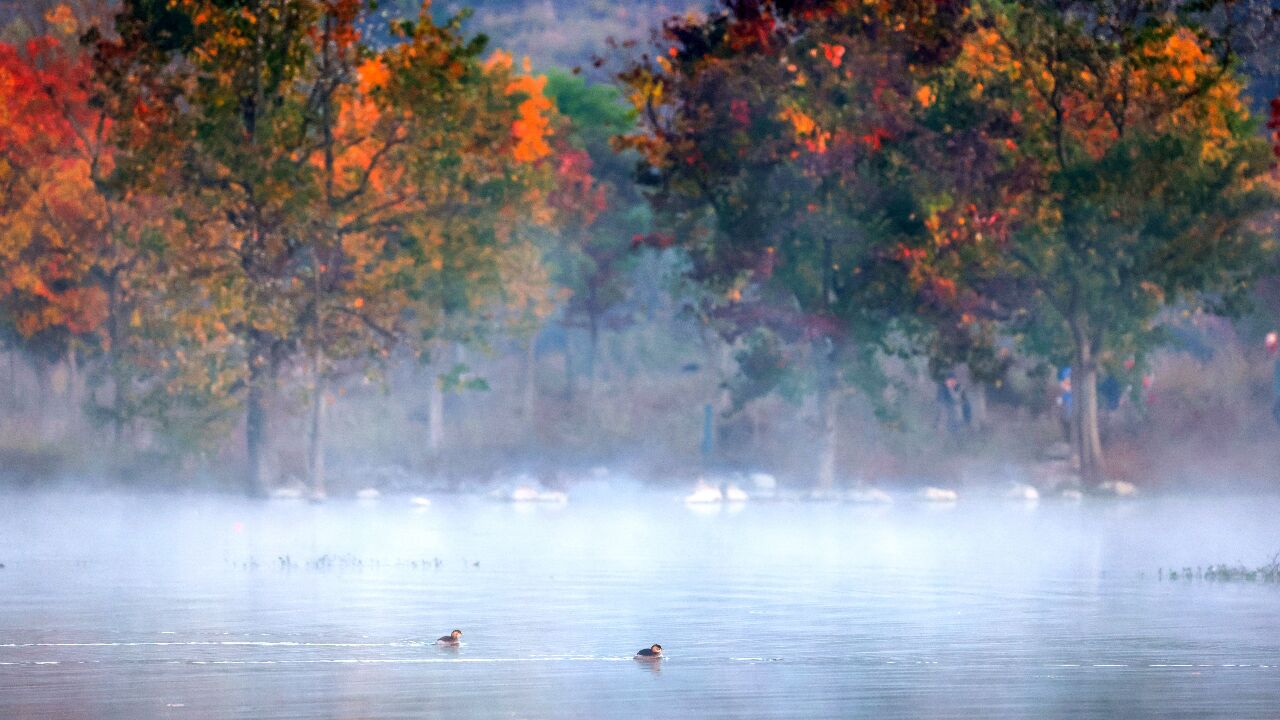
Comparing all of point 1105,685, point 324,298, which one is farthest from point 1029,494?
point 1105,685

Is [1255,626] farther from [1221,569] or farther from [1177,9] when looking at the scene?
[1177,9]

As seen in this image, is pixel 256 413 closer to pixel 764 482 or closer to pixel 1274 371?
pixel 764 482

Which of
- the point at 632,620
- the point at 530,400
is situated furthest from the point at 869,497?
the point at 632,620

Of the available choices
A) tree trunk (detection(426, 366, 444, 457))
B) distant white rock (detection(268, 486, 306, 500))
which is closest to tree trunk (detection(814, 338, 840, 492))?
tree trunk (detection(426, 366, 444, 457))

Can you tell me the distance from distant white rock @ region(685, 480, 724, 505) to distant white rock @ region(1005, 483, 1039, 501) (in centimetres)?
807

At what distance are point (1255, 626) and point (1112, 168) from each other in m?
31.7

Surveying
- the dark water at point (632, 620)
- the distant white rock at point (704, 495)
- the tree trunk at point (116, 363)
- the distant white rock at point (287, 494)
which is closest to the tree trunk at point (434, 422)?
the distant white rock at point (287, 494)

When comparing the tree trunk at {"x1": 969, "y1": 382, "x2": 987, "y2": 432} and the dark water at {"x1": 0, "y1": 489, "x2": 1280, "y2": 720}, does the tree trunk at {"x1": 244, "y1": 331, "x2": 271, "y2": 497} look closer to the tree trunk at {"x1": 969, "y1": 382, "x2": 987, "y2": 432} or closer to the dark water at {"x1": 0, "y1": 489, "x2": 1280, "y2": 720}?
the dark water at {"x1": 0, "y1": 489, "x2": 1280, "y2": 720}

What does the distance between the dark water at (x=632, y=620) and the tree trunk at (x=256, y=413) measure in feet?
39.1

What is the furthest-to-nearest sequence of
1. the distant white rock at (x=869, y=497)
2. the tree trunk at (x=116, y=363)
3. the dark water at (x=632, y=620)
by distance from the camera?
1. the tree trunk at (x=116, y=363)
2. the distant white rock at (x=869, y=497)
3. the dark water at (x=632, y=620)

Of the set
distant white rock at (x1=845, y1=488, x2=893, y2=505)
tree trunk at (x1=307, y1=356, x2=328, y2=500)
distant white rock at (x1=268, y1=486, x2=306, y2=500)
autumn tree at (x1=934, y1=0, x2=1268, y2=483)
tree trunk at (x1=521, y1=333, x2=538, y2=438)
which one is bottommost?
distant white rock at (x1=845, y1=488, x2=893, y2=505)

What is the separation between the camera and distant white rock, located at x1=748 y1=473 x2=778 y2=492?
64562mm

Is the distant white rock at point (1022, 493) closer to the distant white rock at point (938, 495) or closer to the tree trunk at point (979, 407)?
the distant white rock at point (938, 495)

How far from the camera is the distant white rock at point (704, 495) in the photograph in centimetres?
6031
